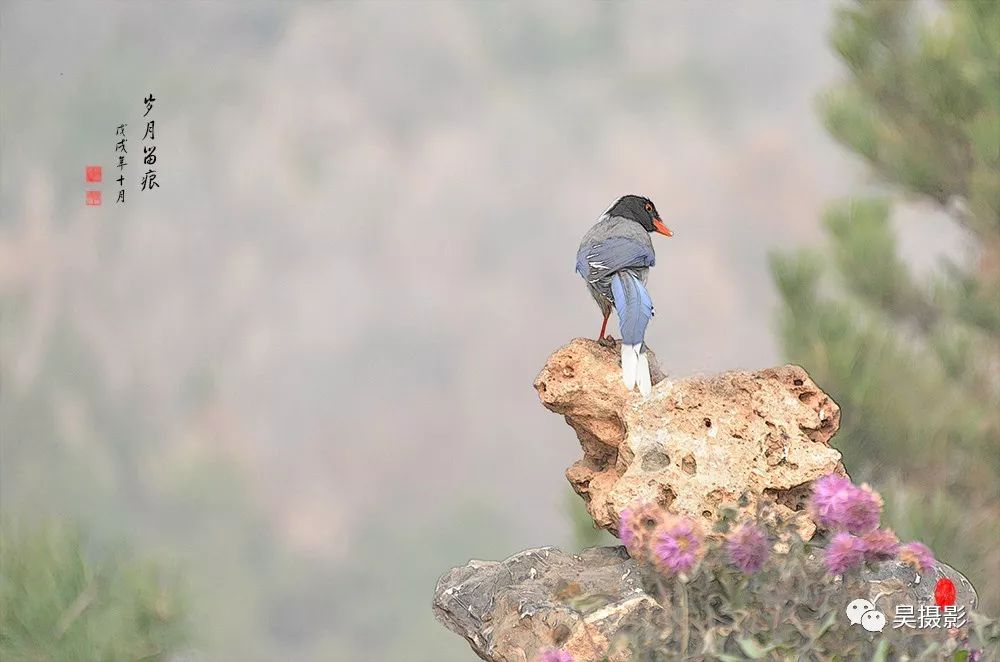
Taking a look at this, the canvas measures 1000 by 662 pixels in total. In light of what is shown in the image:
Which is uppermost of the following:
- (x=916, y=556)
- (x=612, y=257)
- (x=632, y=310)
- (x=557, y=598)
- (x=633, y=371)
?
(x=612, y=257)

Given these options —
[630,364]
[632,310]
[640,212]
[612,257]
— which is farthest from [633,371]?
[640,212]

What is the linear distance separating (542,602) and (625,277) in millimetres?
682

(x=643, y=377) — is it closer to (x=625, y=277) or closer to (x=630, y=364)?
(x=630, y=364)

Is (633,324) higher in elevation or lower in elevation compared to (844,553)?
higher

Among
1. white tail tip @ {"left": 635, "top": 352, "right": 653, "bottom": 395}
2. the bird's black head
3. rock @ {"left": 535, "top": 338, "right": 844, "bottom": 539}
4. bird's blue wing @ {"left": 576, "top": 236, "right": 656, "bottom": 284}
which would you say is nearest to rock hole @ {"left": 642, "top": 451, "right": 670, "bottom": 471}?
rock @ {"left": 535, "top": 338, "right": 844, "bottom": 539}

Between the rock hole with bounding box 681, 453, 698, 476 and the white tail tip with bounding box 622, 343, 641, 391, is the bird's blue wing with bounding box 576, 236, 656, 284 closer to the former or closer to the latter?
the white tail tip with bounding box 622, 343, 641, 391

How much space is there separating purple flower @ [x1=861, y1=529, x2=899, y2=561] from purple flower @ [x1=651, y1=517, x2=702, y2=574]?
262 mm

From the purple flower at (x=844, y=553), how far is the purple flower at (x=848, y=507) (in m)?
0.03

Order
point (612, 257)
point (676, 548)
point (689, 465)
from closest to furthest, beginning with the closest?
point (676, 548) → point (689, 465) → point (612, 257)

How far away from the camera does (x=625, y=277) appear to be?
2.78 m

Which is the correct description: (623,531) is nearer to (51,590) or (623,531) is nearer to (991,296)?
(51,590)

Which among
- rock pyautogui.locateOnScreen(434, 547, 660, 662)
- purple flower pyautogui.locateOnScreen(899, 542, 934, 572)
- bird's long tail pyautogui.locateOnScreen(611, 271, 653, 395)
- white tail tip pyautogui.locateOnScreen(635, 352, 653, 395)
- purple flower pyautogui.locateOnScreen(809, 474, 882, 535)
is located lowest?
rock pyautogui.locateOnScreen(434, 547, 660, 662)

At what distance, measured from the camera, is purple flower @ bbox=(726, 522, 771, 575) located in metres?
2.11

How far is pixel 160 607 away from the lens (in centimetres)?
337
